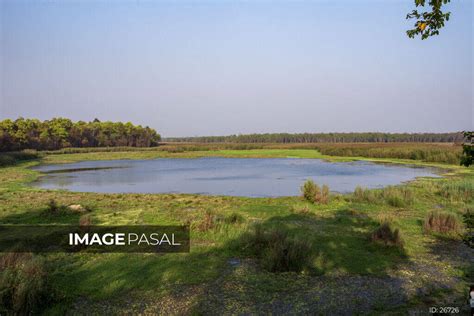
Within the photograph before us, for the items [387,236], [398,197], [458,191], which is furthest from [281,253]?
[458,191]

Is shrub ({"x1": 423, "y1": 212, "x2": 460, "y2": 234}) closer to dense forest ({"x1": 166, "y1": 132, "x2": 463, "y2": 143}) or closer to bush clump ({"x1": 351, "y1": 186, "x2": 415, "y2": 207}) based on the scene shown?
bush clump ({"x1": 351, "y1": 186, "x2": 415, "y2": 207})

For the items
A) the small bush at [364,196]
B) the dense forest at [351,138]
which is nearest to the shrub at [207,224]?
the small bush at [364,196]

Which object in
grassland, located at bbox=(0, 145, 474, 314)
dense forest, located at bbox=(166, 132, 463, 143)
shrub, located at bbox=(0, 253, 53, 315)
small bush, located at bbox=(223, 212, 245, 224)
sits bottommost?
grassland, located at bbox=(0, 145, 474, 314)

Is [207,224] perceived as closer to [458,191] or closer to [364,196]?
[364,196]

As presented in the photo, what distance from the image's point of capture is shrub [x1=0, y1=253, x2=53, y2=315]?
18.7 feet

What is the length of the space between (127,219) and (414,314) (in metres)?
10.2

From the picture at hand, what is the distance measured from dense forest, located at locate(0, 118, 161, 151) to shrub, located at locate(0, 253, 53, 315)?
61.2 meters

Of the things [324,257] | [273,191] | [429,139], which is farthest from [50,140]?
[429,139]

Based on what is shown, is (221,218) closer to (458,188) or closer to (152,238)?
(152,238)

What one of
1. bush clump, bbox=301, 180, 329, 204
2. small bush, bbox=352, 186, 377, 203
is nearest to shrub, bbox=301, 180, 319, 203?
bush clump, bbox=301, 180, 329, 204

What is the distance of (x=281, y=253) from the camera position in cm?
793

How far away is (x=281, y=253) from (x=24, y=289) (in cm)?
515

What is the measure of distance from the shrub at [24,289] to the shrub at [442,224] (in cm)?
1077

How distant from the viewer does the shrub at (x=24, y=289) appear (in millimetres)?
5711
